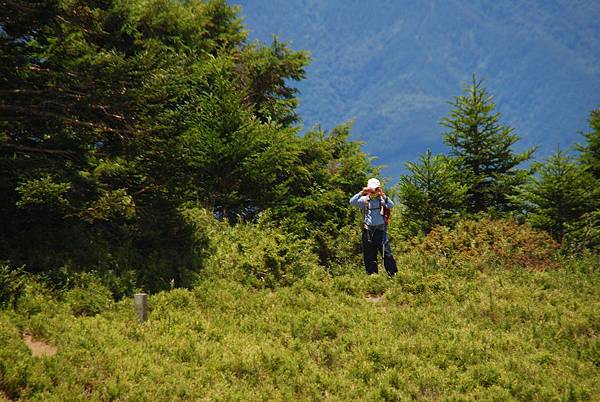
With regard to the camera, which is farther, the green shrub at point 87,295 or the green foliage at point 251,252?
the green foliage at point 251,252

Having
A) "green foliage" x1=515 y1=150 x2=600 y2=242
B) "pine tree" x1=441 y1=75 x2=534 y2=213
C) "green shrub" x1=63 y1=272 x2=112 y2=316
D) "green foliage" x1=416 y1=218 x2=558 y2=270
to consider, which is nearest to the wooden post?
"green shrub" x1=63 y1=272 x2=112 y2=316

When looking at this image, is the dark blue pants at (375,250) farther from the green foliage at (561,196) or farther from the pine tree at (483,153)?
the green foliage at (561,196)

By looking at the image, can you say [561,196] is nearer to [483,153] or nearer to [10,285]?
[483,153]

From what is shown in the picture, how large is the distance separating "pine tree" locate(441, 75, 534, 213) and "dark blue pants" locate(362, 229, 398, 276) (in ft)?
22.5

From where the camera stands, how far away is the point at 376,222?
1522 cm

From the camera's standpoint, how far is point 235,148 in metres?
17.1

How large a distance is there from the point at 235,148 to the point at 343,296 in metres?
6.59

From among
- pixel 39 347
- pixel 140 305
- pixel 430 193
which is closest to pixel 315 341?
pixel 140 305

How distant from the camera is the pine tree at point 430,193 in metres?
19.7

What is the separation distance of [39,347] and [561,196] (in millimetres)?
17759

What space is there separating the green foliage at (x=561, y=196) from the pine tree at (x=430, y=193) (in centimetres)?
256

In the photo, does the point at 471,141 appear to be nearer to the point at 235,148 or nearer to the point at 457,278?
the point at 457,278

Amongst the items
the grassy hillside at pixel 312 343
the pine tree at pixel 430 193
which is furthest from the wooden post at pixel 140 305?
the pine tree at pixel 430 193

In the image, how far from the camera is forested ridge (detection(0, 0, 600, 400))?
9.93 metres
